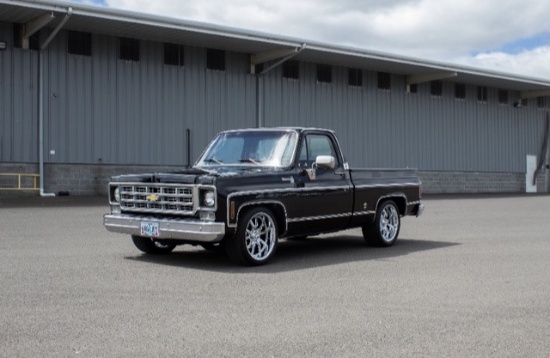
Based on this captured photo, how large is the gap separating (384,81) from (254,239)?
A: 2671 centimetres

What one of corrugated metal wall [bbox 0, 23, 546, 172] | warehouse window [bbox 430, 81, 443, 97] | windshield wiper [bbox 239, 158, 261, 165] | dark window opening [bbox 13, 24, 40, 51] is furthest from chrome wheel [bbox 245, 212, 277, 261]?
warehouse window [bbox 430, 81, 443, 97]

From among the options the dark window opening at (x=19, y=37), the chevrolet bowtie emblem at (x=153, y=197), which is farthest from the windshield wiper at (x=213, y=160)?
the dark window opening at (x=19, y=37)

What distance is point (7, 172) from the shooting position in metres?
23.9

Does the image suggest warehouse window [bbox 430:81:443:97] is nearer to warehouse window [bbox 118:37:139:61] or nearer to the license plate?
warehouse window [bbox 118:37:139:61]

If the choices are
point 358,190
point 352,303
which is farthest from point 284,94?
point 352,303

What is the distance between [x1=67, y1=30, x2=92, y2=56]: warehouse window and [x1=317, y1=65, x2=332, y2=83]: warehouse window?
10.6 m

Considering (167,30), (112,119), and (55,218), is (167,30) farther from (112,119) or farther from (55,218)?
(55,218)

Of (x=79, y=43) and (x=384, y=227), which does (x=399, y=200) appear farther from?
(x=79, y=43)

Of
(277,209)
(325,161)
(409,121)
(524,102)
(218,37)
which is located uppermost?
(218,37)

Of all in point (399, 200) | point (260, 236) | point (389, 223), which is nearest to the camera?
point (260, 236)

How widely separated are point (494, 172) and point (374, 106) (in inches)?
378

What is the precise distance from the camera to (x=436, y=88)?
37.3 m

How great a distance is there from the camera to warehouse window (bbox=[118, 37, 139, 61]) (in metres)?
26.4

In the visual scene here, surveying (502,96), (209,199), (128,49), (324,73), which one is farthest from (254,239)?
(502,96)
